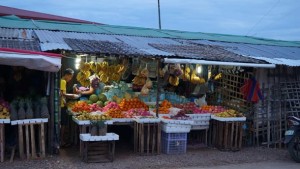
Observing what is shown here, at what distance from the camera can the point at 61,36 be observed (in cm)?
914

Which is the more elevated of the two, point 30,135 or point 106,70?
point 106,70

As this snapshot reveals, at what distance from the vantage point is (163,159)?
7902mm

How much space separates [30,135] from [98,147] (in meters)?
1.43

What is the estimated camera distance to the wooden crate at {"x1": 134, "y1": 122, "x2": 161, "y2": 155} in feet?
26.9

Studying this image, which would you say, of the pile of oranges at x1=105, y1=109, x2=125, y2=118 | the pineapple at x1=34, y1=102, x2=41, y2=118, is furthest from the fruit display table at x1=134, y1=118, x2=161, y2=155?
the pineapple at x1=34, y1=102, x2=41, y2=118

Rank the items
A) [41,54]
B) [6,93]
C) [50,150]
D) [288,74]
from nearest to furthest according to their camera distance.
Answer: [41,54] < [50,150] < [6,93] < [288,74]

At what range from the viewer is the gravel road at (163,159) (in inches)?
280

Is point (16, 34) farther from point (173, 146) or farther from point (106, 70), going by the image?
point (173, 146)

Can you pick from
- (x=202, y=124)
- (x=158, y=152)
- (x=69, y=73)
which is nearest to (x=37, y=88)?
(x=69, y=73)

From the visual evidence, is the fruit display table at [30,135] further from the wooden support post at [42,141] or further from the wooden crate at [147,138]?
the wooden crate at [147,138]

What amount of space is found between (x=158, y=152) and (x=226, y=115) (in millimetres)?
2062

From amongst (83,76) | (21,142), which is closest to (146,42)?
(83,76)

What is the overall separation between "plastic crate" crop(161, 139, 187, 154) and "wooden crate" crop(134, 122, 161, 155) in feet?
0.62

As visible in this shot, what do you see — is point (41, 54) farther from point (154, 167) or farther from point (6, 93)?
point (154, 167)
